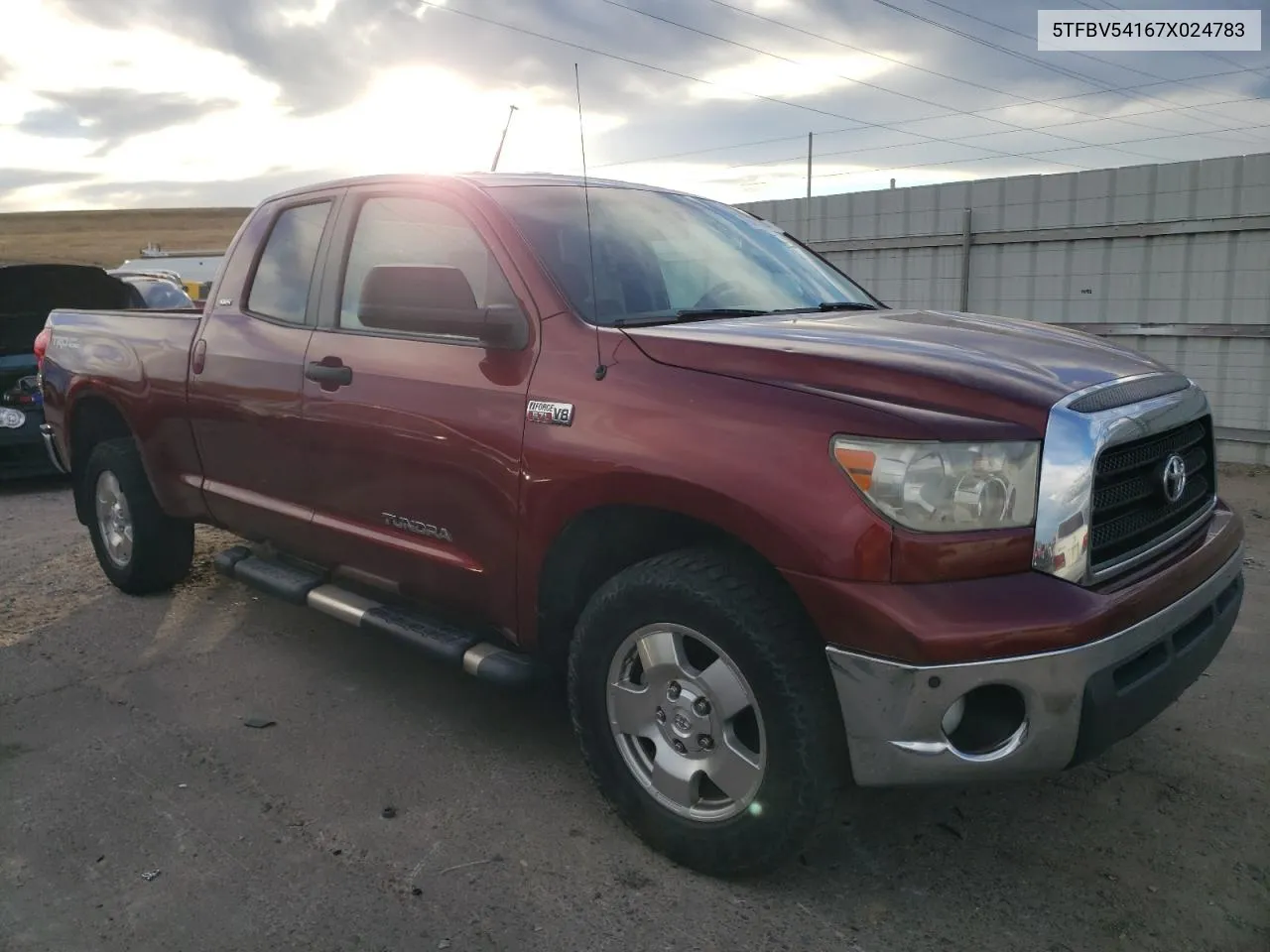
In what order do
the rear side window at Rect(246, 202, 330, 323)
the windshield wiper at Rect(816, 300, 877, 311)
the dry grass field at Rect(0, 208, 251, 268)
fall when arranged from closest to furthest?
the windshield wiper at Rect(816, 300, 877, 311) → the rear side window at Rect(246, 202, 330, 323) → the dry grass field at Rect(0, 208, 251, 268)

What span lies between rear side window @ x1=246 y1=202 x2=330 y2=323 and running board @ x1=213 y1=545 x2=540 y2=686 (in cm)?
103

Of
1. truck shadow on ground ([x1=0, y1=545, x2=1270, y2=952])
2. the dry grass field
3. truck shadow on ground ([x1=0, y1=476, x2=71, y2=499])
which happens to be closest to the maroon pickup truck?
truck shadow on ground ([x1=0, y1=545, x2=1270, y2=952])

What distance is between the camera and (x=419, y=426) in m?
3.34

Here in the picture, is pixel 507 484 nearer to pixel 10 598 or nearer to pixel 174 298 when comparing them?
pixel 10 598

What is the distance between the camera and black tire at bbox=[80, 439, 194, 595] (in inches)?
201

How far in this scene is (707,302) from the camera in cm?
345

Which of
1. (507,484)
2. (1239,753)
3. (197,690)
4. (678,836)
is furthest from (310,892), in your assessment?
(1239,753)

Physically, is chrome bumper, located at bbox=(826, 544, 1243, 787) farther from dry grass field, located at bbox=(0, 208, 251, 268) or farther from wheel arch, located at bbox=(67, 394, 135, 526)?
dry grass field, located at bbox=(0, 208, 251, 268)

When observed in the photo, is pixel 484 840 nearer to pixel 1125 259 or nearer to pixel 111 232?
pixel 1125 259

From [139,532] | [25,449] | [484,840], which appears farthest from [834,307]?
[25,449]

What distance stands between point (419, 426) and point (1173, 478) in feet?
7.27

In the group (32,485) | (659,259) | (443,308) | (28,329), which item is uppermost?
(659,259)

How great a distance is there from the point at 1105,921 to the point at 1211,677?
1.95 meters

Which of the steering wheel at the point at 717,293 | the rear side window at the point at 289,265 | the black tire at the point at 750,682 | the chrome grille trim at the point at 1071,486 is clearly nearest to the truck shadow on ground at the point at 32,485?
the rear side window at the point at 289,265
